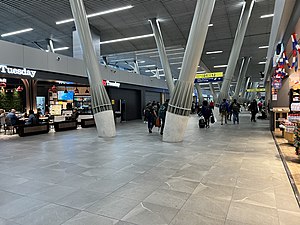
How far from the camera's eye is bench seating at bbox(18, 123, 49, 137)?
1036 centimetres

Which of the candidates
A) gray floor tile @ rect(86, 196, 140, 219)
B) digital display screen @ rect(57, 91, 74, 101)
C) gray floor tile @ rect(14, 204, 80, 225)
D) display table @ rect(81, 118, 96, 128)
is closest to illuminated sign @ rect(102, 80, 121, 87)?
display table @ rect(81, 118, 96, 128)

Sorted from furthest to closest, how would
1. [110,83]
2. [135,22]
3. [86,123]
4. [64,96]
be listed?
[64,96] < [110,83] < [86,123] < [135,22]

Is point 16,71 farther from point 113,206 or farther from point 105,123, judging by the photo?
point 113,206

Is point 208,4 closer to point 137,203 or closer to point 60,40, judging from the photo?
point 137,203

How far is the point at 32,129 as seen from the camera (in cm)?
1080

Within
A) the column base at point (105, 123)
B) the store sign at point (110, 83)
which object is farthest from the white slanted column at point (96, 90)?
the store sign at point (110, 83)

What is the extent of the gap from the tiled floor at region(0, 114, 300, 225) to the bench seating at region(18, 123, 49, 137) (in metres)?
4.67

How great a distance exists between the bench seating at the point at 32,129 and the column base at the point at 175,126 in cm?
722

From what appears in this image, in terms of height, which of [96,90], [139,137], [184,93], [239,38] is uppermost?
[239,38]

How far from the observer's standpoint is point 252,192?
132 inches

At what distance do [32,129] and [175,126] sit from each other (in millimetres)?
7577

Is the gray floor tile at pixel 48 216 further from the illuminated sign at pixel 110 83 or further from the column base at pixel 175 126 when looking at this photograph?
the illuminated sign at pixel 110 83

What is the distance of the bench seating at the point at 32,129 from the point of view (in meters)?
10.4

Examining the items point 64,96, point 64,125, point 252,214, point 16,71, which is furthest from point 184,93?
point 64,96
